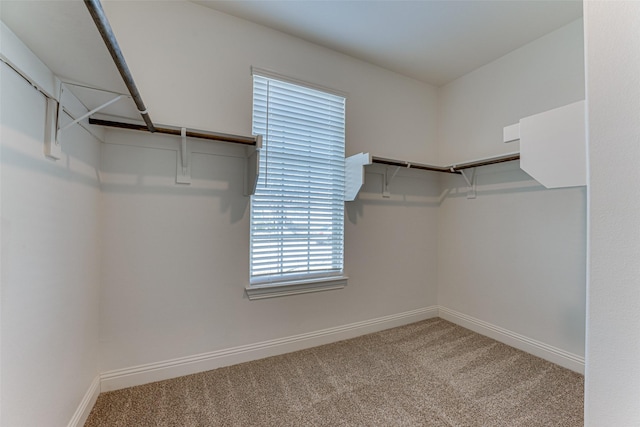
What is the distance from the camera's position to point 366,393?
68.4 inches

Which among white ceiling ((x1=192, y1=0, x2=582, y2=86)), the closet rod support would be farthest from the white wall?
the closet rod support

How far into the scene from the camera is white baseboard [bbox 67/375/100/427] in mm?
1382


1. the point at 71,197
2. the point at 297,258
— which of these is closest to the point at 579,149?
the point at 297,258

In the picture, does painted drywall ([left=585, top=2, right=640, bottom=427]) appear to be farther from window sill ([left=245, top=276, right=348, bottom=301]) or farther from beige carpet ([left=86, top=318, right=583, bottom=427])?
window sill ([left=245, top=276, right=348, bottom=301])

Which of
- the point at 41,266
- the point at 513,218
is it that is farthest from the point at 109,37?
the point at 513,218

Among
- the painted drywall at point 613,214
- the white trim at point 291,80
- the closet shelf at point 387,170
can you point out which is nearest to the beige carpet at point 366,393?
the painted drywall at point 613,214

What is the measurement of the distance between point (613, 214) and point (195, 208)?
6.72 feet

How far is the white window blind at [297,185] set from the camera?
7.08ft

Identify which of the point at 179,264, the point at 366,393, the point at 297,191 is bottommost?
the point at 366,393

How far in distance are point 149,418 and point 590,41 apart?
2.41 meters

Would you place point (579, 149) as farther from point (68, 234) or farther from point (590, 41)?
point (68, 234)

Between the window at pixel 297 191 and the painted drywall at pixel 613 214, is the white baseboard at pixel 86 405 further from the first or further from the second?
the painted drywall at pixel 613 214

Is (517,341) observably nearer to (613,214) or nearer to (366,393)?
→ (366,393)

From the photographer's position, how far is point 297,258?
90.1 inches
